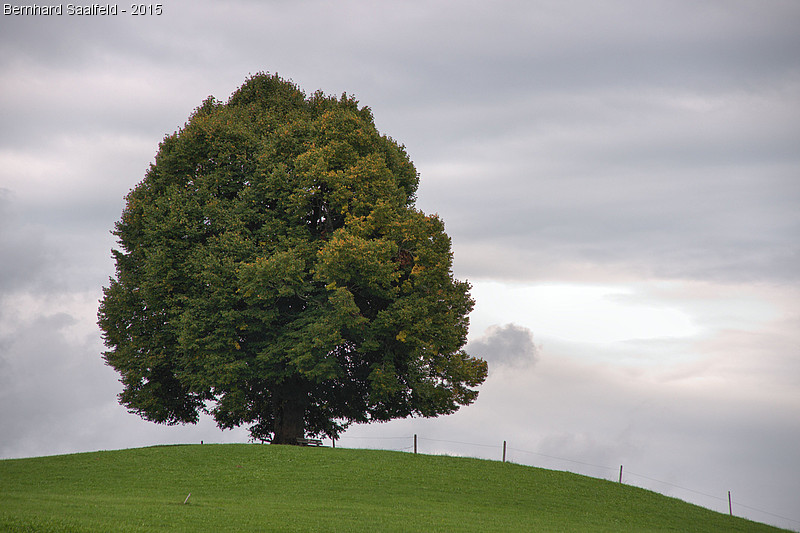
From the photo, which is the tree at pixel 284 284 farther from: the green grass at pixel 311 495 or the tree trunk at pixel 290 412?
the green grass at pixel 311 495

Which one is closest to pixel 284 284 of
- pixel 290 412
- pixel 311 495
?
pixel 290 412

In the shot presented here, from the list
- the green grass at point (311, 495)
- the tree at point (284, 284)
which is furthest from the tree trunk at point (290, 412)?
the green grass at point (311, 495)

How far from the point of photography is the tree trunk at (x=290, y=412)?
41.7 meters

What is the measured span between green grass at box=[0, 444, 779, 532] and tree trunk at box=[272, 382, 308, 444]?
4.12 m

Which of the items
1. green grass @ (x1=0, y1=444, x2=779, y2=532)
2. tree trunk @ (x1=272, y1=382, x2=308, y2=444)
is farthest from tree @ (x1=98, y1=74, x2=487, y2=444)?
green grass @ (x1=0, y1=444, x2=779, y2=532)

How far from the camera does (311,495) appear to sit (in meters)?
30.9

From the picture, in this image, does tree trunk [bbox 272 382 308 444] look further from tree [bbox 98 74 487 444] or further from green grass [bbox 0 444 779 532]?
green grass [bbox 0 444 779 532]

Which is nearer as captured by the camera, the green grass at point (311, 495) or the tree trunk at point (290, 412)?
the green grass at point (311, 495)

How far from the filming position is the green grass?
2456 centimetres

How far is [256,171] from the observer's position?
4078 centimetres

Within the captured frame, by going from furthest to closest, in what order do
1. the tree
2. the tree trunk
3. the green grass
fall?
the tree trunk → the tree → the green grass

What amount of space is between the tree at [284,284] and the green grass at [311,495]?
14.9ft

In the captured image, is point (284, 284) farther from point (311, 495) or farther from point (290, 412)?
point (311, 495)

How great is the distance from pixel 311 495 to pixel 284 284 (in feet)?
36.9
